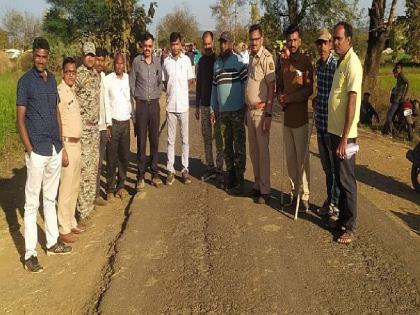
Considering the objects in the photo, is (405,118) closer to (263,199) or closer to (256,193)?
(256,193)

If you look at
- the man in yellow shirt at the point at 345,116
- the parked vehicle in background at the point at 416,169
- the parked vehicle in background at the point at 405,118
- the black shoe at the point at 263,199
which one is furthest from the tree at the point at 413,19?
the man in yellow shirt at the point at 345,116

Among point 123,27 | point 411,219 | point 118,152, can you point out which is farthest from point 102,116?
point 123,27

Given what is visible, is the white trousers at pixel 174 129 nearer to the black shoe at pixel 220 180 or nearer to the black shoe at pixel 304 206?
the black shoe at pixel 220 180

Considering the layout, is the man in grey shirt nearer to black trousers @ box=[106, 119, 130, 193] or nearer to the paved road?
black trousers @ box=[106, 119, 130, 193]

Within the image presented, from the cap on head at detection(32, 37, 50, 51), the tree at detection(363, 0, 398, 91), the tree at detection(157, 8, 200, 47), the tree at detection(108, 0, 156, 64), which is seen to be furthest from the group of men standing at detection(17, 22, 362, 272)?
the tree at detection(157, 8, 200, 47)

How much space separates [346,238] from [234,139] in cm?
Answer: 225

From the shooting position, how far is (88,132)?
Answer: 5668 mm

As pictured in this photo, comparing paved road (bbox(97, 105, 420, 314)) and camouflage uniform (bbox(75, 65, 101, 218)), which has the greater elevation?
camouflage uniform (bbox(75, 65, 101, 218))

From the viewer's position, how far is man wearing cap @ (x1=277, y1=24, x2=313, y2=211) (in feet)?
17.6

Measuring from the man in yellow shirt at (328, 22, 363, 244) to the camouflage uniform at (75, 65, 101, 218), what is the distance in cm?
282

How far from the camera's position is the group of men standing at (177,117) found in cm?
454

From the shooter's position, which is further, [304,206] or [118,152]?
[118,152]

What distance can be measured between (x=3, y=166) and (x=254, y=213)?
5286 millimetres

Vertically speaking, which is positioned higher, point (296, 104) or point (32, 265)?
point (296, 104)
